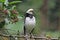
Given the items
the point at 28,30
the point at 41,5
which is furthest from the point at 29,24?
the point at 41,5

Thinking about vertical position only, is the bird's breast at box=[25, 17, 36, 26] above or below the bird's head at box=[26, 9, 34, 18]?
below

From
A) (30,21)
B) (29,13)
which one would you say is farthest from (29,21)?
(29,13)

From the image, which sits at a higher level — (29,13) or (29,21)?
(29,13)

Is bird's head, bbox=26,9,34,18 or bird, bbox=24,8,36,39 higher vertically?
bird's head, bbox=26,9,34,18

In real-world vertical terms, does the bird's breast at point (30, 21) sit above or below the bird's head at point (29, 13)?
below

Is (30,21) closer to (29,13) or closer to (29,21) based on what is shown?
(29,21)

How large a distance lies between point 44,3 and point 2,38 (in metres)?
13.7

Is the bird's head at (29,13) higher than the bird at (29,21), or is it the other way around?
the bird's head at (29,13)

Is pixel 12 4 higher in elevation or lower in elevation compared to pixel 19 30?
higher

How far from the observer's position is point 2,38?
481 centimetres

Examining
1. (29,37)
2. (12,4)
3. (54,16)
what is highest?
(12,4)

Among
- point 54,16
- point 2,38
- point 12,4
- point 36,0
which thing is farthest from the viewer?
point 54,16

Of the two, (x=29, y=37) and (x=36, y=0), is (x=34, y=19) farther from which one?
(x=36, y=0)

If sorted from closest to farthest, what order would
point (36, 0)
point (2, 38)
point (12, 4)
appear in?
point (2, 38) → point (12, 4) → point (36, 0)
